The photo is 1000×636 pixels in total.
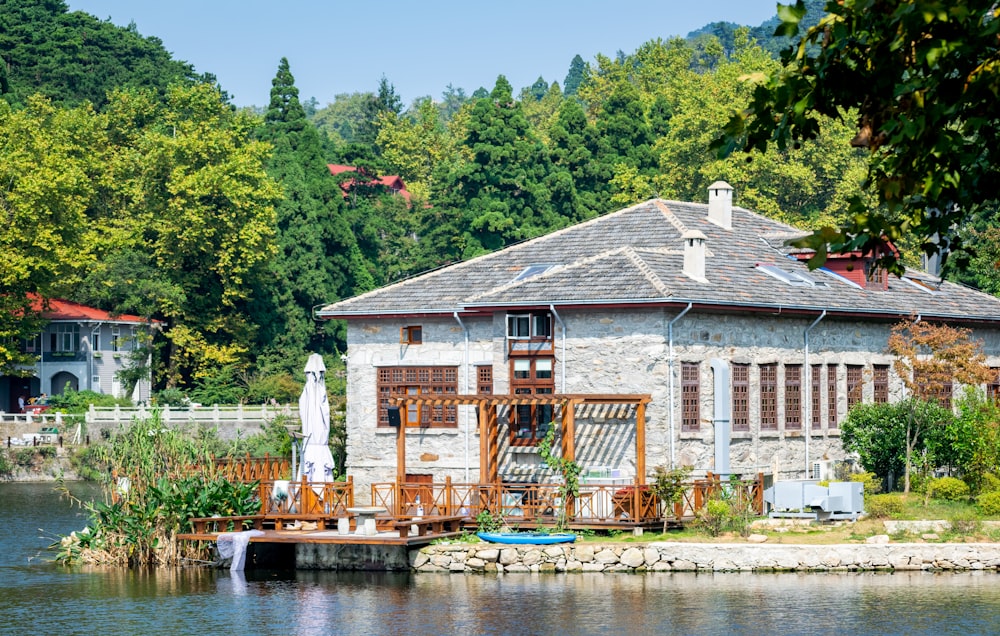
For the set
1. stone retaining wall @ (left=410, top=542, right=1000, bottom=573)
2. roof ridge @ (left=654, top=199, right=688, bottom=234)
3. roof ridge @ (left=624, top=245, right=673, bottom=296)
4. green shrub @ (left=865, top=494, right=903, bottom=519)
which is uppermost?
roof ridge @ (left=654, top=199, right=688, bottom=234)

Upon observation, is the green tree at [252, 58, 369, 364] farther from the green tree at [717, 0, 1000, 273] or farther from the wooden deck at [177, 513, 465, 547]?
the green tree at [717, 0, 1000, 273]

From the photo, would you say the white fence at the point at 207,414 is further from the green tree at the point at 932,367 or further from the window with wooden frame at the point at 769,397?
the green tree at the point at 932,367

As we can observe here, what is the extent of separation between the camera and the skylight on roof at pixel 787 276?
37.6 meters

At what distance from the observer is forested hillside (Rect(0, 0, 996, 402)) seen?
242 feet

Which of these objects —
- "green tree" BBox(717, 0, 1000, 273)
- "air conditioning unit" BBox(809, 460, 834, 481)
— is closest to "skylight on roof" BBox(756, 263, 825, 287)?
"air conditioning unit" BBox(809, 460, 834, 481)

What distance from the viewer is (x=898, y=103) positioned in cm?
1019

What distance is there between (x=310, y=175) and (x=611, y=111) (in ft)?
57.2

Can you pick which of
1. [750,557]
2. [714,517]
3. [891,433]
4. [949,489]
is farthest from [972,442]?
[750,557]

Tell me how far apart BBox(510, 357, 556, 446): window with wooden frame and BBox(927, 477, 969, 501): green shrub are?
801 cm

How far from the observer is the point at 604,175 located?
286ft

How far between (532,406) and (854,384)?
8.44m

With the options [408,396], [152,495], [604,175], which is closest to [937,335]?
[408,396]

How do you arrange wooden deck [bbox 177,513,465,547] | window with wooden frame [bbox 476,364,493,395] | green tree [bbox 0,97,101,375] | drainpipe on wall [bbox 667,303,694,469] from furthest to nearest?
green tree [bbox 0,97,101,375] < window with wooden frame [bbox 476,364,493,395] < drainpipe on wall [bbox 667,303,694,469] < wooden deck [bbox 177,513,465,547]

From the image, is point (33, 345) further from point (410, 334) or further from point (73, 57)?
point (410, 334)
